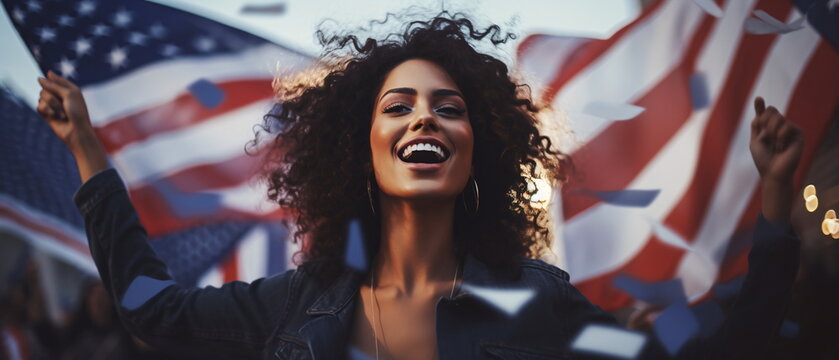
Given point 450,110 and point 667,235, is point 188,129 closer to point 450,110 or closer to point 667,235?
point 450,110

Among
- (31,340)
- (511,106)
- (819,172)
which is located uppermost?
(819,172)

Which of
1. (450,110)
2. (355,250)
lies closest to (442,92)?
(450,110)

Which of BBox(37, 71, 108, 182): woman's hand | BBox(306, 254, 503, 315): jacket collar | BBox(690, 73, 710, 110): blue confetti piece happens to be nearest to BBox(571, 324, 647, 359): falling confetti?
BBox(306, 254, 503, 315): jacket collar

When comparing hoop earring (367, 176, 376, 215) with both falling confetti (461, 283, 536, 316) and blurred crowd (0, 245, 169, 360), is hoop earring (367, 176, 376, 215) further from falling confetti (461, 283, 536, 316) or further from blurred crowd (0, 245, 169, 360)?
blurred crowd (0, 245, 169, 360)

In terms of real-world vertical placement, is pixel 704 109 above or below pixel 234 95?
above

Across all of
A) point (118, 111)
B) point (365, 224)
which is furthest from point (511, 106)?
point (118, 111)

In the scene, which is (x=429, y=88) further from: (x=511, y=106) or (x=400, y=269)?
(x=400, y=269)

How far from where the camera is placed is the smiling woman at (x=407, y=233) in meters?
1.87

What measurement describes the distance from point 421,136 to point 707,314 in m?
1.38

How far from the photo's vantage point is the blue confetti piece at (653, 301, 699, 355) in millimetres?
1982

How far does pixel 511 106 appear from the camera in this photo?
2400mm

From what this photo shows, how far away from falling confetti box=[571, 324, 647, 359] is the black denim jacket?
0.08 feet

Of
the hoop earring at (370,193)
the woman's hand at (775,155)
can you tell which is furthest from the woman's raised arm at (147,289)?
the woman's hand at (775,155)

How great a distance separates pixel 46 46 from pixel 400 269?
1.89 meters
